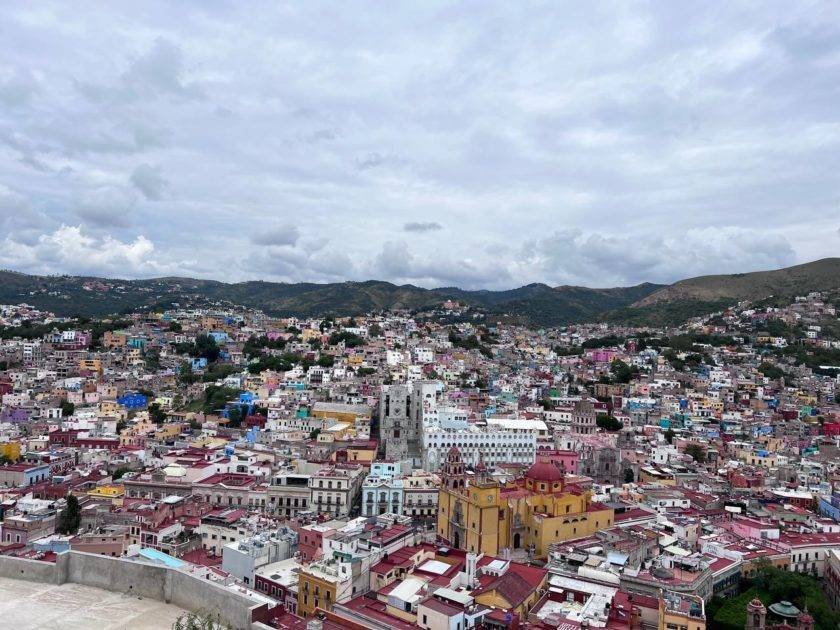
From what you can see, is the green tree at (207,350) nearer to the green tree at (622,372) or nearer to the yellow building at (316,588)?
the green tree at (622,372)

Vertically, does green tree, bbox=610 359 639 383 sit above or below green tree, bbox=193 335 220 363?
below

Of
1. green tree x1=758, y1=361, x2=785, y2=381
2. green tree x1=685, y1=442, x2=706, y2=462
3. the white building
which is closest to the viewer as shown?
the white building

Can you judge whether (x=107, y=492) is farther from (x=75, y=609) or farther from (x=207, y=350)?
(x=207, y=350)

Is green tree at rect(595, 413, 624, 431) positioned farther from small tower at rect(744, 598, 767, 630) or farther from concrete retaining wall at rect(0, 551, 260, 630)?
concrete retaining wall at rect(0, 551, 260, 630)

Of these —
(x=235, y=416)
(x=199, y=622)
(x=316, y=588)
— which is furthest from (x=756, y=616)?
(x=235, y=416)

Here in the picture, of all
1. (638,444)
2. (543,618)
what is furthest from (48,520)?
(638,444)

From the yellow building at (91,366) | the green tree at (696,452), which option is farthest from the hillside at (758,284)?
the yellow building at (91,366)

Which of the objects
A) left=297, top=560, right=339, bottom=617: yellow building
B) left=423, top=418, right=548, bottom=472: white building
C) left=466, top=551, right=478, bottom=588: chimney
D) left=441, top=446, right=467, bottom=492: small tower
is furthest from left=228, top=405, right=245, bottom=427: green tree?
left=466, top=551, right=478, bottom=588: chimney
